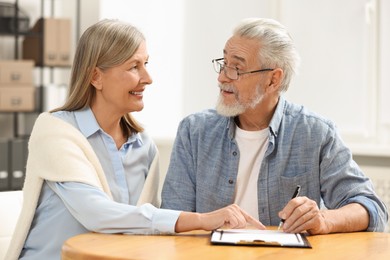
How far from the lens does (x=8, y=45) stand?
5.27 m

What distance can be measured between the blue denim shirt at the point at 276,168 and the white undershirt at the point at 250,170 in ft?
0.08

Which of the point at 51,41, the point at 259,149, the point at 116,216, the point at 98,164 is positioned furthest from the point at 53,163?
the point at 51,41

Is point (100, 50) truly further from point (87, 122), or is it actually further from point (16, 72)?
point (16, 72)

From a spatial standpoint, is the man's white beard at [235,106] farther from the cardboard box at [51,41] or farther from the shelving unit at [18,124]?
the cardboard box at [51,41]

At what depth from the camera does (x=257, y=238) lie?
1837 mm

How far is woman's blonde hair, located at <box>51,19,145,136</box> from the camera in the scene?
2.19 m

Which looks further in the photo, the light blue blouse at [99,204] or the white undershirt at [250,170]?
the white undershirt at [250,170]

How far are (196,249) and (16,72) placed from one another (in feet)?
A: 11.2

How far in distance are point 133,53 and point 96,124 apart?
0.76 feet

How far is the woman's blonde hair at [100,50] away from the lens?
2191 millimetres

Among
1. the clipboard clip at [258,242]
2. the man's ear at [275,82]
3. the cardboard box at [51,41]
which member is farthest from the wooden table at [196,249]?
the cardboard box at [51,41]

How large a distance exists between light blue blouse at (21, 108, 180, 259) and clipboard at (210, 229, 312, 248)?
0.14 m

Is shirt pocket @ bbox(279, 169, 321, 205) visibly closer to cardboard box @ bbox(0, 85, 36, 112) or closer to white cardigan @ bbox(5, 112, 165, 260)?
white cardigan @ bbox(5, 112, 165, 260)

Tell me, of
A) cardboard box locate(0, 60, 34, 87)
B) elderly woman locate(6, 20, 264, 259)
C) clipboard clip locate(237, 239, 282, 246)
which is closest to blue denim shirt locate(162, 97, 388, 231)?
elderly woman locate(6, 20, 264, 259)
